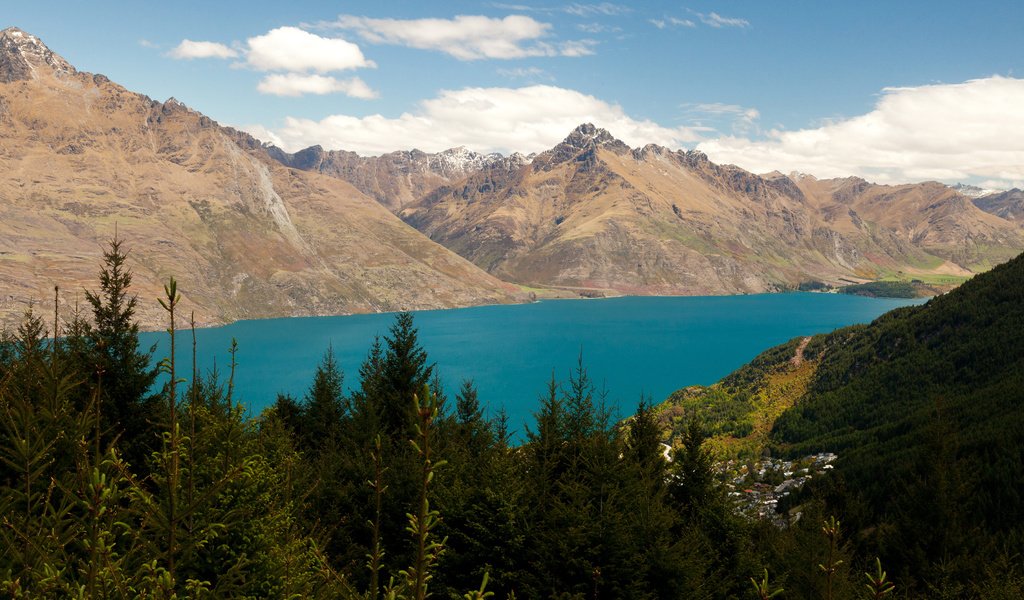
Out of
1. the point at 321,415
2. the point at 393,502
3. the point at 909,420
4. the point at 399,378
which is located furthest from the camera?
the point at 909,420

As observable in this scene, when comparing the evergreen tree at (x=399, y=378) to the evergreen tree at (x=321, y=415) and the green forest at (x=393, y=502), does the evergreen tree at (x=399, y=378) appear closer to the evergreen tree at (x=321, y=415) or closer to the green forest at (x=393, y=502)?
the green forest at (x=393, y=502)

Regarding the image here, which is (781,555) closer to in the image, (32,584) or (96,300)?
(32,584)

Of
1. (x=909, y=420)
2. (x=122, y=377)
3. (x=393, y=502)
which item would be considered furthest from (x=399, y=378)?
(x=909, y=420)

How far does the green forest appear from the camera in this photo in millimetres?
7078

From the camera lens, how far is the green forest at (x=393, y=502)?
7078 mm

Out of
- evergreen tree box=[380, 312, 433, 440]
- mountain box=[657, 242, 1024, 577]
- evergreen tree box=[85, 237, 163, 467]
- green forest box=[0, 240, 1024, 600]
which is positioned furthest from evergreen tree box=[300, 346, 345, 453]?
mountain box=[657, 242, 1024, 577]

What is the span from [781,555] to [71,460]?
33.3 m

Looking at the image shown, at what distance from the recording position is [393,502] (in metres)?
28.6

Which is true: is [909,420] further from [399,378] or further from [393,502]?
[393,502]

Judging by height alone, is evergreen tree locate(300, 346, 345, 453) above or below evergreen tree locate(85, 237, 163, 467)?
below

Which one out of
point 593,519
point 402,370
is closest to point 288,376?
point 402,370

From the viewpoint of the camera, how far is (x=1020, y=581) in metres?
28.5

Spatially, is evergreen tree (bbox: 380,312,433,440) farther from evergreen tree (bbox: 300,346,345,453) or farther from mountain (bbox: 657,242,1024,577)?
mountain (bbox: 657,242,1024,577)

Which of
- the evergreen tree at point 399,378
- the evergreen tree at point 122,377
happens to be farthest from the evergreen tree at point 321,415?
the evergreen tree at point 122,377
